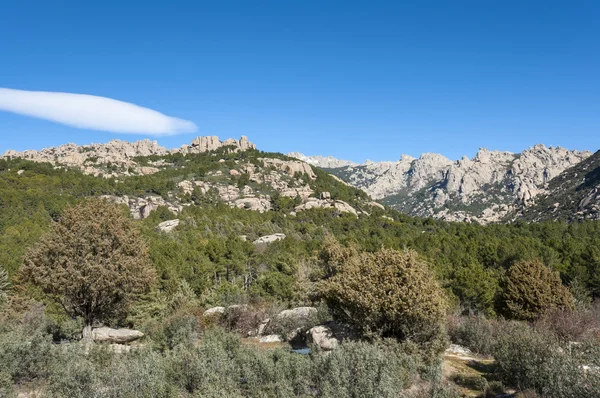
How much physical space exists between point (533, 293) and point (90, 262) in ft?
91.3

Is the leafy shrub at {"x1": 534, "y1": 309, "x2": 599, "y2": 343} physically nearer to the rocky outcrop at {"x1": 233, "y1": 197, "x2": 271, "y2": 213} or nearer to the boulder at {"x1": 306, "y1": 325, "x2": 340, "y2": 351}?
the boulder at {"x1": 306, "y1": 325, "x2": 340, "y2": 351}

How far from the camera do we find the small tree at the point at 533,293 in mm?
25500

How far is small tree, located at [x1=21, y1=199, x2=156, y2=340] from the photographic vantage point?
763 inches

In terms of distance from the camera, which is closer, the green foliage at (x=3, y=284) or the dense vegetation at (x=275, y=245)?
the green foliage at (x=3, y=284)

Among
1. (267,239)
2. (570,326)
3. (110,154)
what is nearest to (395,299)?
(570,326)

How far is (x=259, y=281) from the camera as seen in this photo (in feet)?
143

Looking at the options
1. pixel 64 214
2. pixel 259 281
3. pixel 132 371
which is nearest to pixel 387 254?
pixel 132 371

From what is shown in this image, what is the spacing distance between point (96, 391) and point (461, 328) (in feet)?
70.3

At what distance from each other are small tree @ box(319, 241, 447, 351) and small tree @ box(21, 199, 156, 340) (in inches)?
455

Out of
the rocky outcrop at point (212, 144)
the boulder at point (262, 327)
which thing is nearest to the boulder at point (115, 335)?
the boulder at point (262, 327)

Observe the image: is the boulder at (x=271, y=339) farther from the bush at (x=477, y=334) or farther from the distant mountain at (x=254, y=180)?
the distant mountain at (x=254, y=180)

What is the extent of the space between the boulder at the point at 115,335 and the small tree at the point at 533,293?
24919 millimetres

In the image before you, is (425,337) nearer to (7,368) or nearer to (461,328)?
(461,328)

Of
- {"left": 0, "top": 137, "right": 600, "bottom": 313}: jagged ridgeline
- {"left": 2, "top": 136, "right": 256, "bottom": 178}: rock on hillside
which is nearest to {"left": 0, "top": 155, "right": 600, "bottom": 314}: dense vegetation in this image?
{"left": 0, "top": 137, "right": 600, "bottom": 313}: jagged ridgeline
